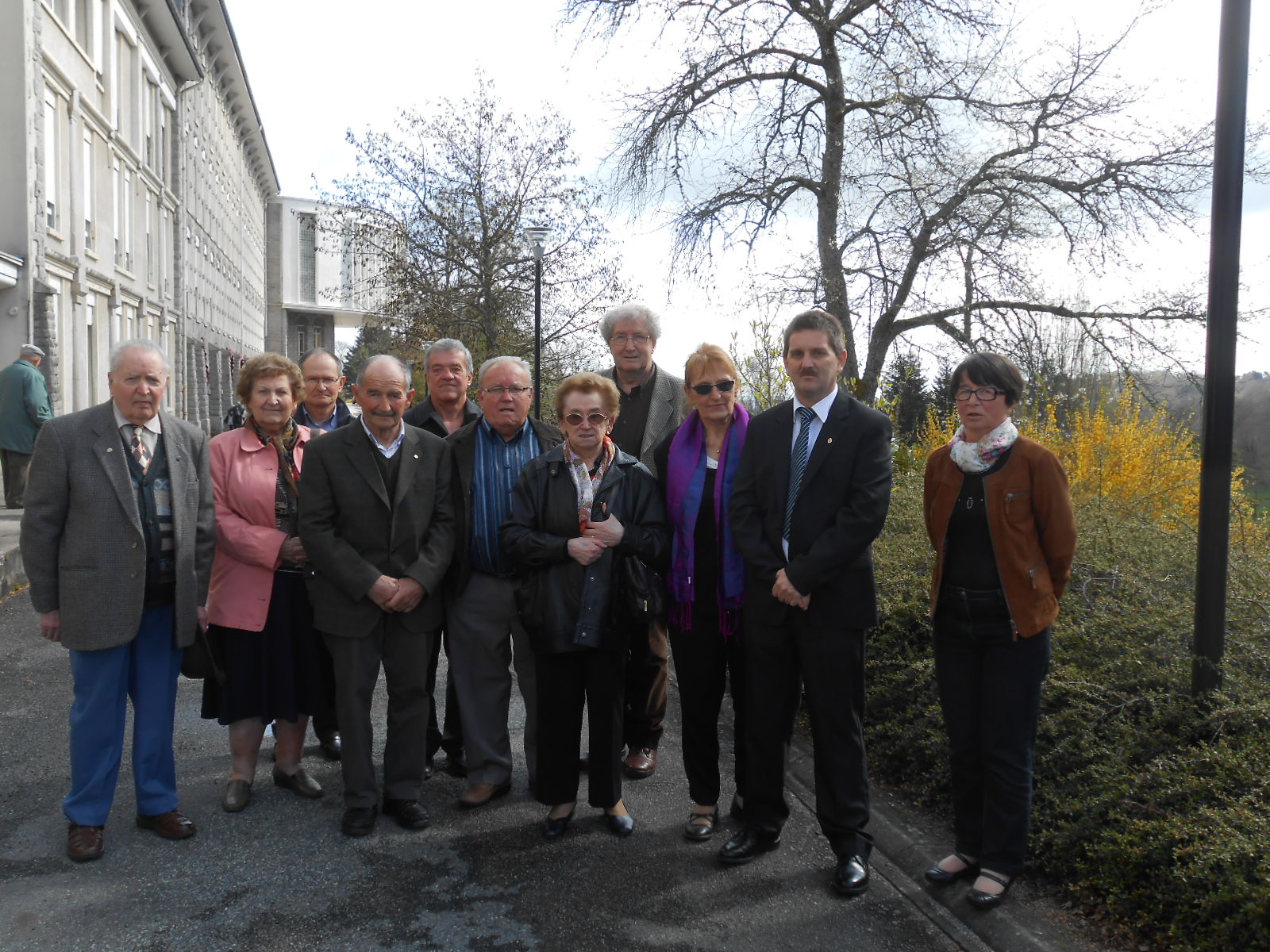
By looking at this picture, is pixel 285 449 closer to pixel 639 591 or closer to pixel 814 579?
pixel 639 591

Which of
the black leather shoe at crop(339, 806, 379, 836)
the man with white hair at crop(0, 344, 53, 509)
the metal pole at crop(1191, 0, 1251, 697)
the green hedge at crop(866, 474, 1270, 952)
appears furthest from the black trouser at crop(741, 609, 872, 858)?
the man with white hair at crop(0, 344, 53, 509)

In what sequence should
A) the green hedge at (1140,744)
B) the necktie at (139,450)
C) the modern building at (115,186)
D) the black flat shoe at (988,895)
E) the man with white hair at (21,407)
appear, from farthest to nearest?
the modern building at (115,186) < the man with white hair at (21,407) < the necktie at (139,450) < the black flat shoe at (988,895) < the green hedge at (1140,744)

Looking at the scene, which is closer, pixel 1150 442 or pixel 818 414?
pixel 818 414

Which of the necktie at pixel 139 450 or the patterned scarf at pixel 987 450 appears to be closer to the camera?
the patterned scarf at pixel 987 450

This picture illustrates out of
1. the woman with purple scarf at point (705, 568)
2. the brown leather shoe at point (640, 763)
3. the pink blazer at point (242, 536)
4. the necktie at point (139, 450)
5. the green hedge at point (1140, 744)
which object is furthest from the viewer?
the brown leather shoe at point (640, 763)

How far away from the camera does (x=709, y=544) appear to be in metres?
4.45

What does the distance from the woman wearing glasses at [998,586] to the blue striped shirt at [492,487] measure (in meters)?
1.98

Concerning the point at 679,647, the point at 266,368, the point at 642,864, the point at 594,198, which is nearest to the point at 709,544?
the point at 679,647

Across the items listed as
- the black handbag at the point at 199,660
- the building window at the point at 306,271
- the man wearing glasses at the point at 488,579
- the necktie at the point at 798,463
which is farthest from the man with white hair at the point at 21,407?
the building window at the point at 306,271

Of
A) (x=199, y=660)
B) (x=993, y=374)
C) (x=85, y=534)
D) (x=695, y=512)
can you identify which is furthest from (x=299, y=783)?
(x=993, y=374)

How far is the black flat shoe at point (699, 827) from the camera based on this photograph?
444cm

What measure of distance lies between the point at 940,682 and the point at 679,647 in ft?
3.68

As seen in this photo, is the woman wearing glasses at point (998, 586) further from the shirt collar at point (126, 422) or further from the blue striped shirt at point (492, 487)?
the shirt collar at point (126, 422)

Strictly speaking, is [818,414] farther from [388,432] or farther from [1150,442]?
[1150,442]
